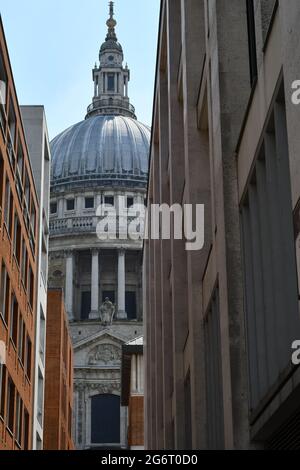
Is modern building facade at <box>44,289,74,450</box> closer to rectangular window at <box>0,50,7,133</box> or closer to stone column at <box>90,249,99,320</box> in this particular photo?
rectangular window at <box>0,50,7,133</box>

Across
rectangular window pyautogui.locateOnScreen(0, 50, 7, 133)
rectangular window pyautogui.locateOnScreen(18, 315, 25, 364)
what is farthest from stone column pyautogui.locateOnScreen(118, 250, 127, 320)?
rectangular window pyautogui.locateOnScreen(0, 50, 7, 133)

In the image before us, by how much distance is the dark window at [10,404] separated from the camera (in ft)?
124

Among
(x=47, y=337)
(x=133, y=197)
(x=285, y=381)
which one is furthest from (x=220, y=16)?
(x=133, y=197)

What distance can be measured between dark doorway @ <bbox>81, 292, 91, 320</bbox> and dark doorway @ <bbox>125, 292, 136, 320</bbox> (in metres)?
4.42

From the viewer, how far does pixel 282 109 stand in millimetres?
13852

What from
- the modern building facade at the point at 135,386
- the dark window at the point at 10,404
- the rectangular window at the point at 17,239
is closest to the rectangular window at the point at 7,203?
the rectangular window at the point at 17,239

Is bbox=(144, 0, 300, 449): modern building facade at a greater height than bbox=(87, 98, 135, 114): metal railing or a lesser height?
lesser

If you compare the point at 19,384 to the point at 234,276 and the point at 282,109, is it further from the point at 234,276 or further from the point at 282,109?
the point at 282,109

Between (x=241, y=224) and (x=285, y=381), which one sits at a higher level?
(x=241, y=224)

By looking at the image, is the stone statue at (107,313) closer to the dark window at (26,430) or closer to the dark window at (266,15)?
the dark window at (26,430)

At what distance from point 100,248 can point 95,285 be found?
468cm

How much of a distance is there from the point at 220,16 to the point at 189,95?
5.55m

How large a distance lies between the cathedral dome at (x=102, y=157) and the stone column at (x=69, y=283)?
1057cm

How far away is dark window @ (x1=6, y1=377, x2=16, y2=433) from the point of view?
3769 centimetres
